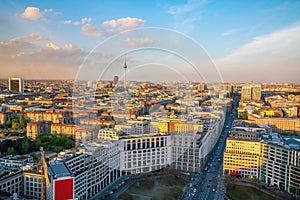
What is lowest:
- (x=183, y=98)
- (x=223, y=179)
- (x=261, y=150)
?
(x=223, y=179)

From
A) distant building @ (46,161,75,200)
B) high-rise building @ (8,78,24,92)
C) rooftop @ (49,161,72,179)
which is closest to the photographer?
distant building @ (46,161,75,200)

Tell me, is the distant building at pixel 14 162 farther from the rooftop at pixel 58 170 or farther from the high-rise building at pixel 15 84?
the high-rise building at pixel 15 84

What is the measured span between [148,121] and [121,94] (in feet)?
10.6

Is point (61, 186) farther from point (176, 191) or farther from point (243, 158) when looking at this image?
point (243, 158)

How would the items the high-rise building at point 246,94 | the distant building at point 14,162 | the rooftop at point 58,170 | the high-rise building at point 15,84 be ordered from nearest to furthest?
the rooftop at point 58,170
the distant building at point 14,162
the high-rise building at point 246,94
the high-rise building at point 15,84

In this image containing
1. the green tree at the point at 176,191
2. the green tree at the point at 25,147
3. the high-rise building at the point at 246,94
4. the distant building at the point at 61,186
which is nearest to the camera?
the distant building at the point at 61,186

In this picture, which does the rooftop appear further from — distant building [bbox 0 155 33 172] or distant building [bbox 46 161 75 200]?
distant building [bbox 0 155 33 172]

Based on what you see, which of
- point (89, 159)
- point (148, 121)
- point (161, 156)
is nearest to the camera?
point (89, 159)

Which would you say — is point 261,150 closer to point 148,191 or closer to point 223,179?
point 223,179

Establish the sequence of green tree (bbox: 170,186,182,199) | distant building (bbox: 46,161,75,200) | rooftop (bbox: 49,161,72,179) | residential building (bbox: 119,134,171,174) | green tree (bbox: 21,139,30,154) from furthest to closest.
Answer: green tree (bbox: 21,139,30,154) < residential building (bbox: 119,134,171,174) < green tree (bbox: 170,186,182,199) < rooftop (bbox: 49,161,72,179) < distant building (bbox: 46,161,75,200)

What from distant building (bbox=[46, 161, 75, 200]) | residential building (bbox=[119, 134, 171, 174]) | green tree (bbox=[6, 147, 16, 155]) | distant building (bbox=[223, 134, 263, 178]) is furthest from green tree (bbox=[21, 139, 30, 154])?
distant building (bbox=[223, 134, 263, 178])

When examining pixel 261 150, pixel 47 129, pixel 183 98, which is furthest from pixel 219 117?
pixel 47 129

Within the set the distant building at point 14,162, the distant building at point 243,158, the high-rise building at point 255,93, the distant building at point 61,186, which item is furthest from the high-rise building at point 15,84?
the distant building at point 61,186

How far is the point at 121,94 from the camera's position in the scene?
10.1m
